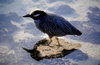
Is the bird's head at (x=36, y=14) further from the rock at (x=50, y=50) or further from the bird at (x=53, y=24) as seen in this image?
the rock at (x=50, y=50)

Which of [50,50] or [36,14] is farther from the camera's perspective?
[50,50]

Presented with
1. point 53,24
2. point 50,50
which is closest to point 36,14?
point 53,24

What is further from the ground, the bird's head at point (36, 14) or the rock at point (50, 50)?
the bird's head at point (36, 14)

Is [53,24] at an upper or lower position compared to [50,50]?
upper

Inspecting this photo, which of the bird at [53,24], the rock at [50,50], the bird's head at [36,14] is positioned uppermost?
the bird's head at [36,14]

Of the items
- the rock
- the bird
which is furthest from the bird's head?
the rock

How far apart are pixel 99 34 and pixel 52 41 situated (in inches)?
60.3

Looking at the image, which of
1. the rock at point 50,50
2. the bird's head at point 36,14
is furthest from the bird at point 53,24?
the rock at point 50,50

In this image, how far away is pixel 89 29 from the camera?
2.58 metres

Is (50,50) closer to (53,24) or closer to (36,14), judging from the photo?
(53,24)

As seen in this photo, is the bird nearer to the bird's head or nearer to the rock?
the bird's head

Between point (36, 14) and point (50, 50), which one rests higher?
point (36, 14)

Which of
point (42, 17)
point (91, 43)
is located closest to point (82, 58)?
point (91, 43)

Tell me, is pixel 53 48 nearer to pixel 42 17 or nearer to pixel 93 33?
pixel 42 17
